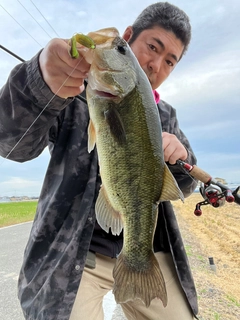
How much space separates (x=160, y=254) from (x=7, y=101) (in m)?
1.91

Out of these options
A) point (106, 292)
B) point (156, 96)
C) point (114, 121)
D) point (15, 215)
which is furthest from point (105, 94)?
point (15, 215)

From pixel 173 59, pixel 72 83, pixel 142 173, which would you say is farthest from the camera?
pixel 173 59

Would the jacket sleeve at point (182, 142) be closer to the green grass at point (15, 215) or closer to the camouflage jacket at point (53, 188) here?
the camouflage jacket at point (53, 188)

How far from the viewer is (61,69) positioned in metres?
1.82

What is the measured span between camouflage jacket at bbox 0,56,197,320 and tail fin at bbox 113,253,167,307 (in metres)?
0.39

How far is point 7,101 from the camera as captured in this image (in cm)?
213

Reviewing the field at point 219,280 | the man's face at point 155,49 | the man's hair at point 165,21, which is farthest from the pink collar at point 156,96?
the field at point 219,280

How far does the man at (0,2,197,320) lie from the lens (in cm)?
201

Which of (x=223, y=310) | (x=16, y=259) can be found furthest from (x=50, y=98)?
(x=16, y=259)

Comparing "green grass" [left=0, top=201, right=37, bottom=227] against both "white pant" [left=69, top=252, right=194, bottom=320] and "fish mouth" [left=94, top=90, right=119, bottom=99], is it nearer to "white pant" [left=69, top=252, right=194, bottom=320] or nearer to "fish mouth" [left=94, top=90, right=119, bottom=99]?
"white pant" [left=69, top=252, right=194, bottom=320]

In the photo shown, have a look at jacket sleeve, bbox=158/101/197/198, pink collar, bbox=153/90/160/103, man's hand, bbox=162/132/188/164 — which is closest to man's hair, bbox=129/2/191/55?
pink collar, bbox=153/90/160/103

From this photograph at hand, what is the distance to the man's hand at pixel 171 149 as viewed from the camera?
2439 mm

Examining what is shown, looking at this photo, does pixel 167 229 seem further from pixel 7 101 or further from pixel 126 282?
pixel 7 101

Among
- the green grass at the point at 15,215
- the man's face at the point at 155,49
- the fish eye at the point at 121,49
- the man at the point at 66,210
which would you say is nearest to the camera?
the fish eye at the point at 121,49
